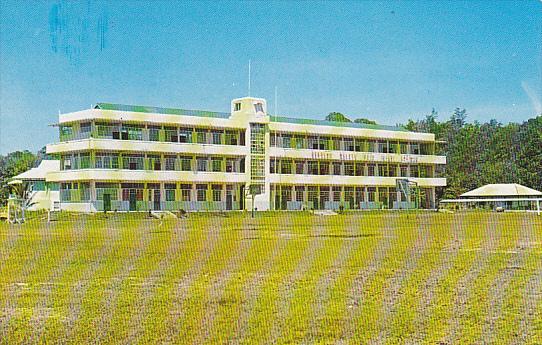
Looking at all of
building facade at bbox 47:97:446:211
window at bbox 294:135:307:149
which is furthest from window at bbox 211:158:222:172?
window at bbox 294:135:307:149

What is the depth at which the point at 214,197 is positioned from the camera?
2741 inches

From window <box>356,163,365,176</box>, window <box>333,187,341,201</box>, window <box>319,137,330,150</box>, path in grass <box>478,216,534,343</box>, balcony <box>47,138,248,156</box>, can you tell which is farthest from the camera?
window <box>356,163,365,176</box>

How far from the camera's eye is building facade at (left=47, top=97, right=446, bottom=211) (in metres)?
62.9

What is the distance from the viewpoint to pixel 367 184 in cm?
7894

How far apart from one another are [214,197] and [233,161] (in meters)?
3.68

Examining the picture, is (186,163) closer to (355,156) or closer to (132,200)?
(132,200)

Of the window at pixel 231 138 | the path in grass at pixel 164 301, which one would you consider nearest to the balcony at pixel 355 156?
the window at pixel 231 138

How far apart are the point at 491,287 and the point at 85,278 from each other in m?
6.49

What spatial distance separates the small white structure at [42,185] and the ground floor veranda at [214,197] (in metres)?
3.06

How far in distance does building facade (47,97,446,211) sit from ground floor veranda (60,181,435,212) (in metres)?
0.09

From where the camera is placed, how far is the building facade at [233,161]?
62.9 m

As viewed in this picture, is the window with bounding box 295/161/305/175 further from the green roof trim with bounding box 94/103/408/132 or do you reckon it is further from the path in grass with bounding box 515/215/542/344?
the path in grass with bounding box 515/215/542/344

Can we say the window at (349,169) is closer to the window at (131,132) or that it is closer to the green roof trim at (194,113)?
the green roof trim at (194,113)

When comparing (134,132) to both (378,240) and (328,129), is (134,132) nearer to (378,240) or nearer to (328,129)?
(328,129)
